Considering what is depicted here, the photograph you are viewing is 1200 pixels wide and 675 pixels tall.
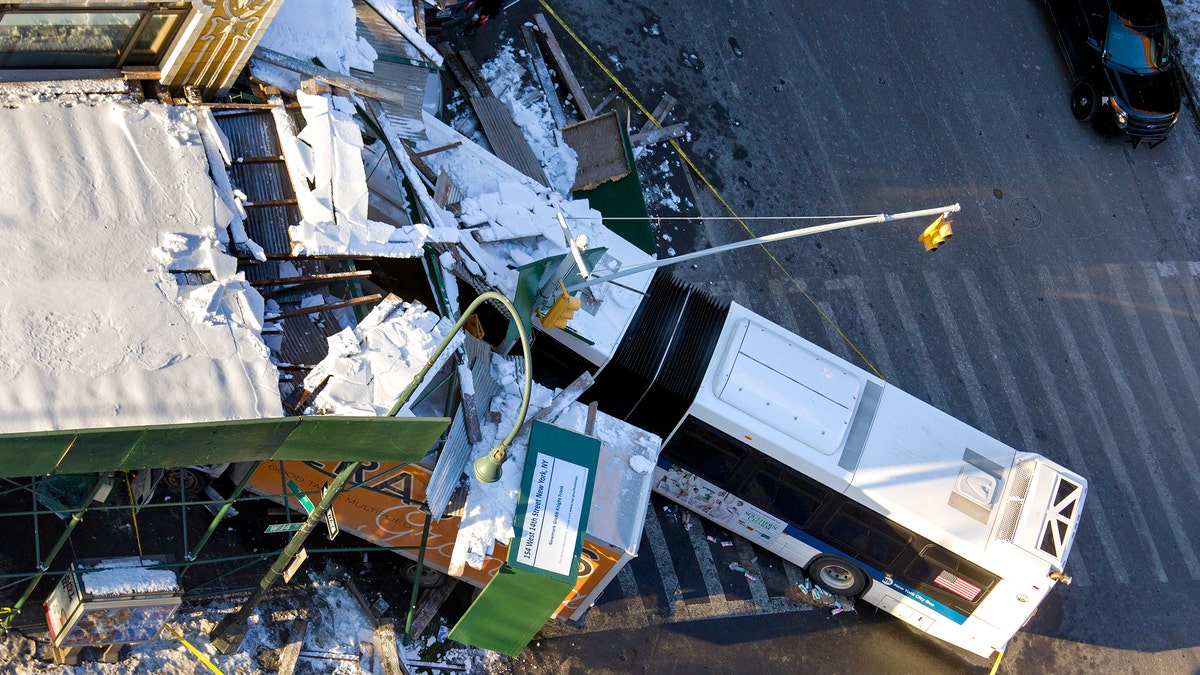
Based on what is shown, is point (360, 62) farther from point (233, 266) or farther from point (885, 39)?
Result: point (885, 39)

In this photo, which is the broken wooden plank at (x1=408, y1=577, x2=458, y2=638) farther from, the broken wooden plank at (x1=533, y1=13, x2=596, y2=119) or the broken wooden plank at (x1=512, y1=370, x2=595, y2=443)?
the broken wooden plank at (x1=533, y1=13, x2=596, y2=119)

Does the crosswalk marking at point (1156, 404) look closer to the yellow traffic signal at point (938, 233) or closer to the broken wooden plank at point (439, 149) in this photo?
the yellow traffic signal at point (938, 233)

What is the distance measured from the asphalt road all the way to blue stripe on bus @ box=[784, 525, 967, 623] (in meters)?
1.00

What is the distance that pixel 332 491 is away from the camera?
10.1 metres

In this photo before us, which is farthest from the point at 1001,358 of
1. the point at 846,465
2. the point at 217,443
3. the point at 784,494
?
the point at 217,443

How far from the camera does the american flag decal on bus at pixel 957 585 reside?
45.3 ft

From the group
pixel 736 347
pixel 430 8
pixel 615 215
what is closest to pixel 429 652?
pixel 736 347

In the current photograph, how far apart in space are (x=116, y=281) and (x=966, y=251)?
1362cm

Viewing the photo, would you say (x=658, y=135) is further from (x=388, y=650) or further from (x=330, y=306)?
(x=388, y=650)

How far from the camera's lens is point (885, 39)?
20172mm

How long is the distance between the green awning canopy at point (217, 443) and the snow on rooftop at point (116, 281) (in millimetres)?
253

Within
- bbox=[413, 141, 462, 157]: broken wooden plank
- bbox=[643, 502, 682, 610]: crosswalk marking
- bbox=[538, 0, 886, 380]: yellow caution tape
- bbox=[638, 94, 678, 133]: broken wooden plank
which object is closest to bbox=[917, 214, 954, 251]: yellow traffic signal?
bbox=[643, 502, 682, 610]: crosswalk marking

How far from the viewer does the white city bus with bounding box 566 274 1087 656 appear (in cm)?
1344

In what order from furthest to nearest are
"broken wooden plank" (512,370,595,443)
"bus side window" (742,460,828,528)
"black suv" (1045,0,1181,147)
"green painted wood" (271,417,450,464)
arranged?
"black suv" (1045,0,1181,147) < "bus side window" (742,460,828,528) < "broken wooden plank" (512,370,595,443) < "green painted wood" (271,417,450,464)
